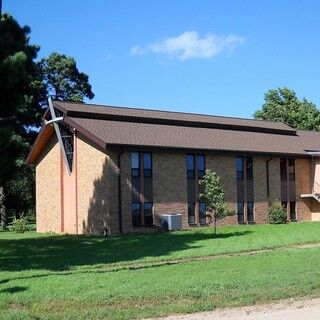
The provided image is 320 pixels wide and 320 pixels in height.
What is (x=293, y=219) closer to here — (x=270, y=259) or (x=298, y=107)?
(x=270, y=259)

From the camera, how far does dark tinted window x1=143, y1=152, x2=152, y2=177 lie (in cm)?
3234

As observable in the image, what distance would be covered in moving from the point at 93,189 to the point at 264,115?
4056 centimetres

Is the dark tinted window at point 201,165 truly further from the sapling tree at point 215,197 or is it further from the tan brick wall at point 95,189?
the sapling tree at point 215,197

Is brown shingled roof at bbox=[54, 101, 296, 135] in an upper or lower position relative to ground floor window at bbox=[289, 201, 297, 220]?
upper

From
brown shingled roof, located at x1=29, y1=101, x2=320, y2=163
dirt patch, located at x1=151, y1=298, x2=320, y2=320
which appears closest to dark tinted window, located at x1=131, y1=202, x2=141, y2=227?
brown shingled roof, located at x1=29, y1=101, x2=320, y2=163

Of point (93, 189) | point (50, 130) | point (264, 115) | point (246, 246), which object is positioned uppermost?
point (264, 115)

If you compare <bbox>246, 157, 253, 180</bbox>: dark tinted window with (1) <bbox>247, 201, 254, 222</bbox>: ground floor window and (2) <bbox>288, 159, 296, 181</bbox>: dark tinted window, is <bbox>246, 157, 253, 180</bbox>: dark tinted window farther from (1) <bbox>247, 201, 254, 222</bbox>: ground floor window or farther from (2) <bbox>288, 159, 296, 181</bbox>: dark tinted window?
(2) <bbox>288, 159, 296, 181</bbox>: dark tinted window

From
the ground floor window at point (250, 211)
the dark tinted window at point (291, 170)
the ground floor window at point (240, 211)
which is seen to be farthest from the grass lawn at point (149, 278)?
the dark tinted window at point (291, 170)

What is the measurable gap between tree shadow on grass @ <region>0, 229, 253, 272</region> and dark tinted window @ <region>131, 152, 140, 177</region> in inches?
214

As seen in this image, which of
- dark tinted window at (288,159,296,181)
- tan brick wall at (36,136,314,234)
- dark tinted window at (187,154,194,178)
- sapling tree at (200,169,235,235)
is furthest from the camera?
dark tinted window at (288,159,296,181)

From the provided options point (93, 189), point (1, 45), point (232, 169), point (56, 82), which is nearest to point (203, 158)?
point (232, 169)

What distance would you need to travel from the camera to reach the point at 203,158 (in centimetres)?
3478

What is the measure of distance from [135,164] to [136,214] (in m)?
2.75

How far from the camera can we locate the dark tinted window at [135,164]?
31.8 metres
